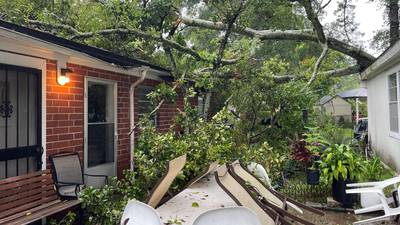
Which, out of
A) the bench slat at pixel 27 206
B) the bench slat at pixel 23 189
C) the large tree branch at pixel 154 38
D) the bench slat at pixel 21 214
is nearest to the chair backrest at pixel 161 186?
the bench slat at pixel 21 214

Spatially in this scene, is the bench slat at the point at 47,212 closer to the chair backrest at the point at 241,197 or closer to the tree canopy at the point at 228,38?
the chair backrest at the point at 241,197

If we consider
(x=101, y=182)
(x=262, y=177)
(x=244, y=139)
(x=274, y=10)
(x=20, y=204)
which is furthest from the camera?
(x=274, y=10)

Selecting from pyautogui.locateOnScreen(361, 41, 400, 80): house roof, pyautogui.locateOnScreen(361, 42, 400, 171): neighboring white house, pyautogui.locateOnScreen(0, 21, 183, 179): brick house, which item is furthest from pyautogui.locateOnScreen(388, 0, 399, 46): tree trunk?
pyautogui.locateOnScreen(0, 21, 183, 179): brick house

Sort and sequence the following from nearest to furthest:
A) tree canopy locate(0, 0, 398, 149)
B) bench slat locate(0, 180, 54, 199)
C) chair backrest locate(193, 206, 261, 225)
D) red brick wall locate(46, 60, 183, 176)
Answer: chair backrest locate(193, 206, 261, 225)
bench slat locate(0, 180, 54, 199)
red brick wall locate(46, 60, 183, 176)
tree canopy locate(0, 0, 398, 149)

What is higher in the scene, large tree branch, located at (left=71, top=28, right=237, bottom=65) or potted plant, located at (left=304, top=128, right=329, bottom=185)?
large tree branch, located at (left=71, top=28, right=237, bottom=65)

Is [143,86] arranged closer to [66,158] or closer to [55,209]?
[66,158]

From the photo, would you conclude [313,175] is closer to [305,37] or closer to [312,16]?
[312,16]

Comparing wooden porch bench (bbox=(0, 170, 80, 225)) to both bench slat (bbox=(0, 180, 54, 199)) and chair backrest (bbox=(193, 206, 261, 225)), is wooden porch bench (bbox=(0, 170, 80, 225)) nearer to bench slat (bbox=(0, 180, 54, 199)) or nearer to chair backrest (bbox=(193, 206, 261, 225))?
bench slat (bbox=(0, 180, 54, 199))

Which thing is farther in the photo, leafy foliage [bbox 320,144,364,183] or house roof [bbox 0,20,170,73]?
leafy foliage [bbox 320,144,364,183]

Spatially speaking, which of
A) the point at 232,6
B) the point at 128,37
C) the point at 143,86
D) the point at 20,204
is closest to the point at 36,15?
the point at 128,37

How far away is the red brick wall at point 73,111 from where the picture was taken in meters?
5.29

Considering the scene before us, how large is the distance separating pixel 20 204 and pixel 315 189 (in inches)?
205

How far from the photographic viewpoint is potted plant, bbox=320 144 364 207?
6008 mm

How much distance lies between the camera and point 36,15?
10.8m
